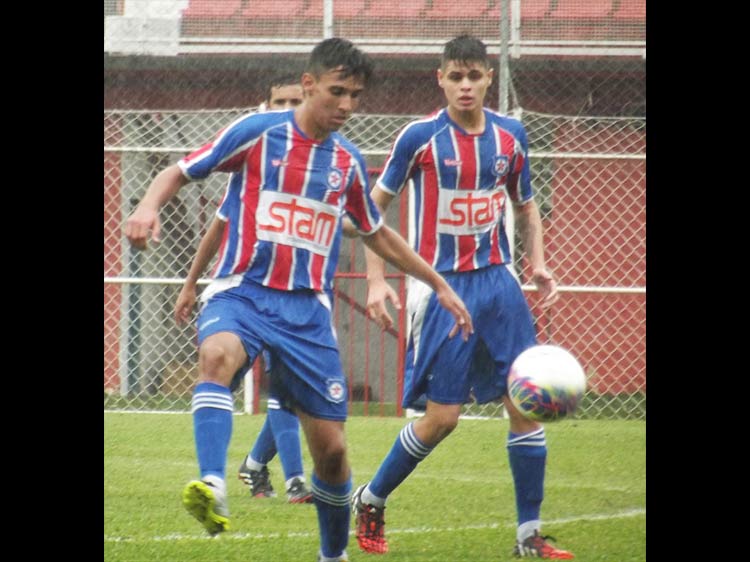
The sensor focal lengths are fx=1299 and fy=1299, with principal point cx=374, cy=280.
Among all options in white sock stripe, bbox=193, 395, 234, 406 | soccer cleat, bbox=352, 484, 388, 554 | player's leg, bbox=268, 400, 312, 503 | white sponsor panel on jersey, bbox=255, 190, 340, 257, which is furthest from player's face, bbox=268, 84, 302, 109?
white sock stripe, bbox=193, 395, 234, 406

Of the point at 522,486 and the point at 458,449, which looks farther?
the point at 458,449

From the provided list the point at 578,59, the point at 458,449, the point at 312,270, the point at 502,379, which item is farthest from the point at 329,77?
the point at 578,59

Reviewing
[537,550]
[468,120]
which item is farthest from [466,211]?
[537,550]

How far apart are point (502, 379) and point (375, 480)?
0.55 meters

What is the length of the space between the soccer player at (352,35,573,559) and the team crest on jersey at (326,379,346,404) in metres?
0.59

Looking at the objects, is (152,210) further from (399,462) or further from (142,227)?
(399,462)

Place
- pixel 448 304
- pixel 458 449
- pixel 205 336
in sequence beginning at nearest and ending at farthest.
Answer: pixel 205 336, pixel 448 304, pixel 458 449

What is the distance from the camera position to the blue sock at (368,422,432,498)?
4.30m

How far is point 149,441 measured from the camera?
640 cm

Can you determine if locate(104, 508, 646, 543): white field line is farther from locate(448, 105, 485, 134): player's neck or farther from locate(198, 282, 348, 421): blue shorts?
locate(448, 105, 485, 134): player's neck

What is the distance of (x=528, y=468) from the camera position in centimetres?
422

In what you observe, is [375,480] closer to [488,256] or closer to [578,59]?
[488,256]

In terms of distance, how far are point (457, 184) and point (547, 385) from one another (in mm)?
839
